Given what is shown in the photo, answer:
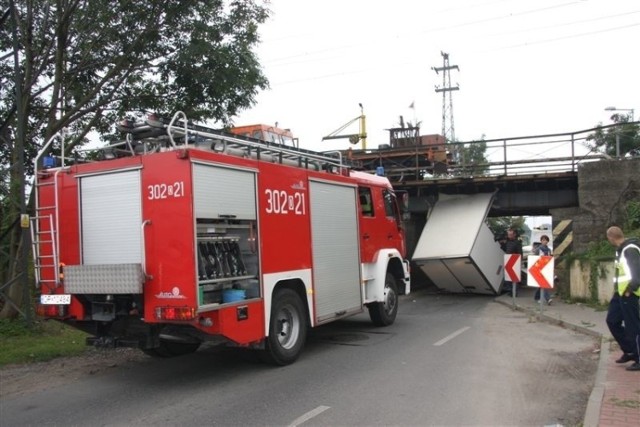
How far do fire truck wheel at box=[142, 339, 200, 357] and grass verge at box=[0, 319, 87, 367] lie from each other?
1550 mm

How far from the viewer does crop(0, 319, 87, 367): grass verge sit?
842 centimetres

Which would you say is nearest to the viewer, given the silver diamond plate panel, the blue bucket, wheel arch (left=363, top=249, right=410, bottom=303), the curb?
the curb

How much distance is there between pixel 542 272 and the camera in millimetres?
12094

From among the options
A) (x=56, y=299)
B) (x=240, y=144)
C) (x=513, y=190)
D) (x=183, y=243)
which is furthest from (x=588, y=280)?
(x=56, y=299)

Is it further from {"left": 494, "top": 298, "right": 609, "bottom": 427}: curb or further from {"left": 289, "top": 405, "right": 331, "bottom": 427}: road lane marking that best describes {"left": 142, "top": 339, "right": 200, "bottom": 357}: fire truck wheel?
{"left": 494, "top": 298, "right": 609, "bottom": 427}: curb

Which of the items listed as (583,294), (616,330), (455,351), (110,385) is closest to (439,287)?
(583,294)

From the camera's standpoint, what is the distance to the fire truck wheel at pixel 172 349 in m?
8.08

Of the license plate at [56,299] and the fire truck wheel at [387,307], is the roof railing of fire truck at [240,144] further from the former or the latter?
the fire truck wheel at [387,307]

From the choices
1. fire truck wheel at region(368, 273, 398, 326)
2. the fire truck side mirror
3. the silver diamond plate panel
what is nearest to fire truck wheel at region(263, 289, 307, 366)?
the silver diamond plate panel

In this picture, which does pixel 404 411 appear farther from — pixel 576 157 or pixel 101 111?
pixel 576 157

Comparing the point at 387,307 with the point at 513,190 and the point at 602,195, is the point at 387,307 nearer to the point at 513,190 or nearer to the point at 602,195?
the point at 602,195

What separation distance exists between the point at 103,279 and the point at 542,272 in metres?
9.21

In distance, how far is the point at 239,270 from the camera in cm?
705

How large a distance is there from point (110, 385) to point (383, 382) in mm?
3336
